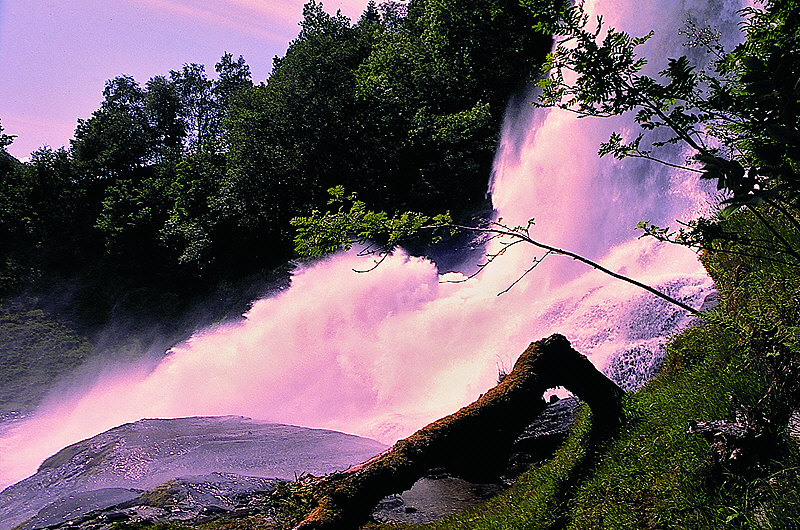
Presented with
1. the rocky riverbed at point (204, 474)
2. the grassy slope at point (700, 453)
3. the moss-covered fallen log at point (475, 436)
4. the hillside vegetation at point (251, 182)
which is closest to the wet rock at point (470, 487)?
the rocky riverbed at point (204, 474)

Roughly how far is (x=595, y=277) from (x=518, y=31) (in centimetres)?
1600

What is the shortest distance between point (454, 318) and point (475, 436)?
10745mm

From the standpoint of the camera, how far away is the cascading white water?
10.9 metres

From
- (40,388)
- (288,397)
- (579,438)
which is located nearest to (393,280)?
(288,397)

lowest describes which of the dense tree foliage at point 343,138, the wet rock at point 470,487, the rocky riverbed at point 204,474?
the wet rock at point 470,487

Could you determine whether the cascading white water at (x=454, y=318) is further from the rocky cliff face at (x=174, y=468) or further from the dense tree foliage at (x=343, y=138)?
the dense tree foliage at (x=343, y=138)

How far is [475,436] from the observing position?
4129mm

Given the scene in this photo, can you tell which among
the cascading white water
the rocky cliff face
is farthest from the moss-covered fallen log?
the rocky cliff face

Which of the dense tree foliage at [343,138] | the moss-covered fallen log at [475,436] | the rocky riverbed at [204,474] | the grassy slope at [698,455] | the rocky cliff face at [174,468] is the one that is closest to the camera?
the grassy slope at [698,455]

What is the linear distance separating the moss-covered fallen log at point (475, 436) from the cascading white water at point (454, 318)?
404 centimetres

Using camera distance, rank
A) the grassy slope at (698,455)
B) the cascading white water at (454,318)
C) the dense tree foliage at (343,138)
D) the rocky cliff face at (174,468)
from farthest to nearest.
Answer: the dense tree foliage at (343,138) → the cascading white water at (454,318) → the rocky cliff face at (174,468) → the grassy slope at (698,455)

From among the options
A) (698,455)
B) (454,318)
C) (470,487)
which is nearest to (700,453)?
(698,455)

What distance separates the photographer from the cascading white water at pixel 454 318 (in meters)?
10.9

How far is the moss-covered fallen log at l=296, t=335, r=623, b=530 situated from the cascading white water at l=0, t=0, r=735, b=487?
404 cm
